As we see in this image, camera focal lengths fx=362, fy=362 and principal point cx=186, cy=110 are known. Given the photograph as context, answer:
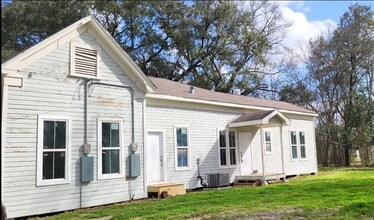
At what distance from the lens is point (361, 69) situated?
26250mm

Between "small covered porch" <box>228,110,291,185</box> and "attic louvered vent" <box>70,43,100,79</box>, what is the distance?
6.62m

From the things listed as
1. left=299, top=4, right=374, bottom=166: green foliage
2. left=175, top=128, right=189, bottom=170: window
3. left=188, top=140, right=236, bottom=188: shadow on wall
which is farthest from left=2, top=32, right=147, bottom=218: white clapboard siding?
left=299, top=4, right=374, bottom=166: green foliage

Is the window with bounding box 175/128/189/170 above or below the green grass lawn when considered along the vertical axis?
above

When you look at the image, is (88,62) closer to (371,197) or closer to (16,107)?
(16,107)

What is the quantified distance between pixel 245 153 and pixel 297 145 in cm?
439

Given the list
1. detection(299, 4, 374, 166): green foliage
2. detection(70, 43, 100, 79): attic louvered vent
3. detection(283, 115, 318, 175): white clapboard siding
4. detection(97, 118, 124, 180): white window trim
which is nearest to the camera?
detection(70, 43, 100, 79): attic louvered vent

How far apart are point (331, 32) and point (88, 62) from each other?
75.5 ft

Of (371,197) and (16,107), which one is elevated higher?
(16,107)

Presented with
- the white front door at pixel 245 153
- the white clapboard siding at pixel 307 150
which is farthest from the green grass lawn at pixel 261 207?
the white clapboard siding at pixel 307 150

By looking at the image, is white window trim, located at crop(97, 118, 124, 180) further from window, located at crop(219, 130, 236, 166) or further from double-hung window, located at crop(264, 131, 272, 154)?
double-hung window, located at crop(264, 131, 272, 154)

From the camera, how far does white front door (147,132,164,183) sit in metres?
11.6

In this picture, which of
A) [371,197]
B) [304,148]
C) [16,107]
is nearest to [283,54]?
[304,148]

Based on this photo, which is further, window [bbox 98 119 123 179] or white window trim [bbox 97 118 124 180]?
window [bbox 98 119 123 179]

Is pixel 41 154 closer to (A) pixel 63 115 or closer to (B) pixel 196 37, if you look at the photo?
(A) pixel 63 115
